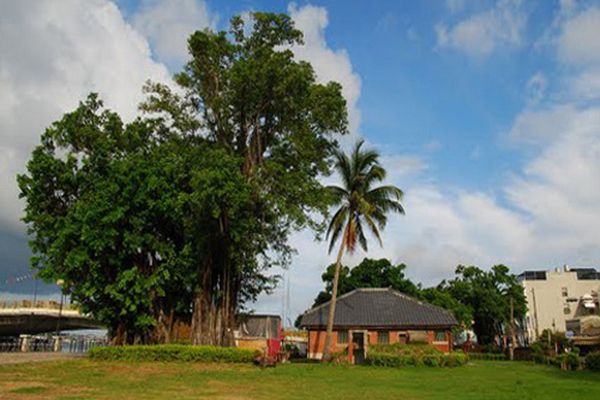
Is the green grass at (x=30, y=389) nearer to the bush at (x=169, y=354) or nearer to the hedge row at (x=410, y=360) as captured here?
the bush at (x=169, y=354)

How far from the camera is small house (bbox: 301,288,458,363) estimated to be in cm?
3734

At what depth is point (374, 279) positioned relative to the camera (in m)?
51.0

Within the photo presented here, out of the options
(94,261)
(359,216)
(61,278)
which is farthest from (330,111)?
(61,278)

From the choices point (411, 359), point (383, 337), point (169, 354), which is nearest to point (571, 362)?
point (411, 359)

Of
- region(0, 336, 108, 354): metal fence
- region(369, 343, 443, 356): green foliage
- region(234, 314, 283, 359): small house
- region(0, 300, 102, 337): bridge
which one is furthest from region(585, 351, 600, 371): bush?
region(0, 300, 102, 337): bridge

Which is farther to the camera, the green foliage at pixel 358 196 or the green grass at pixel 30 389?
the green foliage at pixel 358 196

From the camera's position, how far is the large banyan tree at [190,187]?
90.4ft

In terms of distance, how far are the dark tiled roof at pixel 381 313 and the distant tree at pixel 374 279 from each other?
341 inches

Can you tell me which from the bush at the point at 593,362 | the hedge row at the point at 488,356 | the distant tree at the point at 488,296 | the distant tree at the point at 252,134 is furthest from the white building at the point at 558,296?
the distant tree at the point at 252,134

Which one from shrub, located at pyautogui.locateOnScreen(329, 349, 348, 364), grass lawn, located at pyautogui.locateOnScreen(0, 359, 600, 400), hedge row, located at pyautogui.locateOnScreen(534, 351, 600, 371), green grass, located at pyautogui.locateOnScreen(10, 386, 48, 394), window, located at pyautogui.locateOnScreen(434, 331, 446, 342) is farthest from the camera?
window, located at pyautogui.locateOnScreen(434, 331, 446, 342)

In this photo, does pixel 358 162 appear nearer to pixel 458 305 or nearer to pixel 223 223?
pixel 223 223

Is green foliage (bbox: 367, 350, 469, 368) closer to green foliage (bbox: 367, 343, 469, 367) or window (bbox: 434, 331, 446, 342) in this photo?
green foliage (bbox: 367, 343, 469, 367)

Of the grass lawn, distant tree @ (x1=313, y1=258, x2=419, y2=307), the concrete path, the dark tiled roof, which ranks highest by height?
distant tree @ (x1=313, y1=258, x2=419, y2=307)

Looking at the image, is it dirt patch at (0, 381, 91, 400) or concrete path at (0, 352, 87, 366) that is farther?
concrete path at (0, 352, 87, 366)
